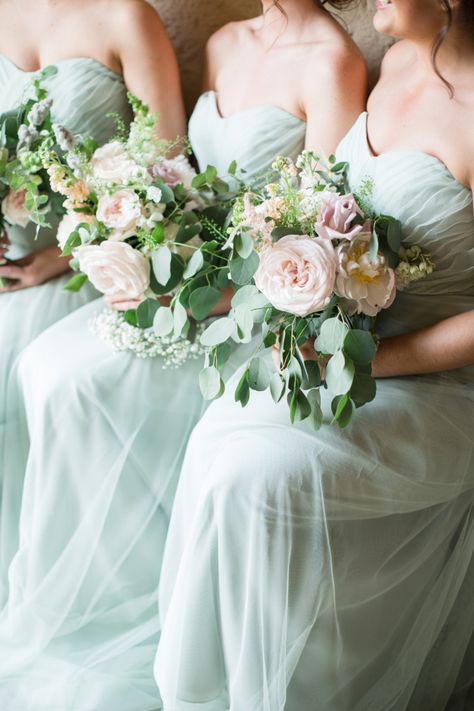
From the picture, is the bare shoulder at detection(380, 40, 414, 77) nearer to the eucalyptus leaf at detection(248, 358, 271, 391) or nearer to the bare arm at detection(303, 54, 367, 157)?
the bare arm at detection(303, 54, 367, 157)

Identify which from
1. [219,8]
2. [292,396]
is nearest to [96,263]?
[292,396]

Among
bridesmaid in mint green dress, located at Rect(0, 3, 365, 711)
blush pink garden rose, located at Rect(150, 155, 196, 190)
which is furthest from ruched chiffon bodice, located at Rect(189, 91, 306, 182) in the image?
blush pink garden rose, located at Rect(150, 155, 196, 190)

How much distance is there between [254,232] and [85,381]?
23.6 inches

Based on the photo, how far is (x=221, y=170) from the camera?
216cm

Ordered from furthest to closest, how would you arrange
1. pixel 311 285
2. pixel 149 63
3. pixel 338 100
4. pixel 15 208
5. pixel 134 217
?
pixel 149 63 < pixel 15 208 < pixel 338 100 < pixel 134 217 < pixel 311 285

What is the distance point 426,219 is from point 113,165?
2.30ft

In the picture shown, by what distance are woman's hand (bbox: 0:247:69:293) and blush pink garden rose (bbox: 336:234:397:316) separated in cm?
101

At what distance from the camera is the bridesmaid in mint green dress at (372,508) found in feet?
4.88

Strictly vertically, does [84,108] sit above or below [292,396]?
above

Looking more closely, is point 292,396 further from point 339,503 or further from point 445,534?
point 445,534

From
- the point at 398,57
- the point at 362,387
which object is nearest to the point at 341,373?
the point at 362,387

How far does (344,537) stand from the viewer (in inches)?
59.8

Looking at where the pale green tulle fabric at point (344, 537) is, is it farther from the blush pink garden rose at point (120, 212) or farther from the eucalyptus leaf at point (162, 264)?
the blush pink garden rose at point (120, 212)

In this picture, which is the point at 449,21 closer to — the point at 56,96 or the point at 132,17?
the point at 132,17
